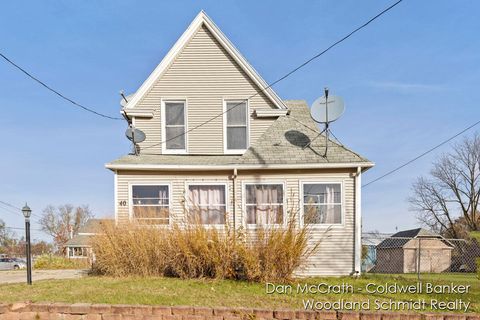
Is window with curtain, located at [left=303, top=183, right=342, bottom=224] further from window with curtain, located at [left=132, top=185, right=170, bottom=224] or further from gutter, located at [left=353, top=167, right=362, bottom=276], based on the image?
window with curtain, located at [left=132, top=185, right=170, bottom=224]

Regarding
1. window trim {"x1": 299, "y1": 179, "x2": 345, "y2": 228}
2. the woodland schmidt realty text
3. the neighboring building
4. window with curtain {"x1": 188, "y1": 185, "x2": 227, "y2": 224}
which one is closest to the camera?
the woodland schmidt realty text

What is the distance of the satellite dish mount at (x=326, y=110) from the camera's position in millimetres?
9492

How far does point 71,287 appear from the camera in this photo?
647 cm

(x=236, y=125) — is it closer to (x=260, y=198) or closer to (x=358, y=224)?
(x=260, y=198)

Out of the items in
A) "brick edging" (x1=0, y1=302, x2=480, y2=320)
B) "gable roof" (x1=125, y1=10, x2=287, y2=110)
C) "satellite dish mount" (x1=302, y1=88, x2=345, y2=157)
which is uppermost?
"gable roof" (x1=125, y1=10, x2=287, y2=110)

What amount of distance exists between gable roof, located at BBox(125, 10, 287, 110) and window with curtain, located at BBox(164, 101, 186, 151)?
38.2 inches

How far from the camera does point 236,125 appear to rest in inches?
434

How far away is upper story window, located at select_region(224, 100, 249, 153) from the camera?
10961 millimetres

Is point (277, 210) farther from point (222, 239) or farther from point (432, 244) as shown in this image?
point (432, 244)

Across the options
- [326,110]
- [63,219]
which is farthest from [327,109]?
[63,219]

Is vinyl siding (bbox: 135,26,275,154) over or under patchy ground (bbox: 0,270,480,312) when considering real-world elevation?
over

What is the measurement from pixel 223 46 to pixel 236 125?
111 inches

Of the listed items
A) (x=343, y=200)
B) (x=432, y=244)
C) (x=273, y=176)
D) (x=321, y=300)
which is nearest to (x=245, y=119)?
(x=273, y=176)

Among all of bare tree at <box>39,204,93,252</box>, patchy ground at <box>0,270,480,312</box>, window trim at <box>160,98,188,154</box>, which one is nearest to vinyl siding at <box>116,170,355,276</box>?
window trim at <box>160,98,188,154</box>
